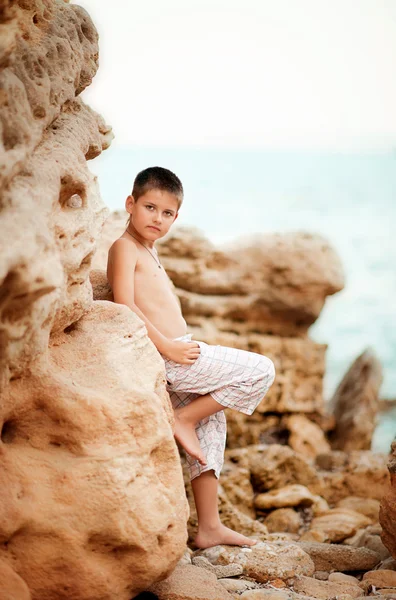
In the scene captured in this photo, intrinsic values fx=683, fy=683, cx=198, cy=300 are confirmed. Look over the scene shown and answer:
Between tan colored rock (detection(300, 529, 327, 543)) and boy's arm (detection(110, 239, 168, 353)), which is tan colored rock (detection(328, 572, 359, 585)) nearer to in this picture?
tan colored rock (detection(300, 529, 327, 543))

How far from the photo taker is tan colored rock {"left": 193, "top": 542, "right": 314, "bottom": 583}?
10.3 feet

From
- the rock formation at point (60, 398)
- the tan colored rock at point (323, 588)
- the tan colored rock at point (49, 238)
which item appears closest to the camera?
the tan colored rock at point (49, 238)

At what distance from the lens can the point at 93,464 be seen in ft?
7.64

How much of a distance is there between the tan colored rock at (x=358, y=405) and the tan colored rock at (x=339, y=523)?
7.56 ft

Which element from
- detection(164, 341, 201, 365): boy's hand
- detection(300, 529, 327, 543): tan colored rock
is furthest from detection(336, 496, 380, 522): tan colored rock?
detection(164, 341, 201, 365): boy's hand

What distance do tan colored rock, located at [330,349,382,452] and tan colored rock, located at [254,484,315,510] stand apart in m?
2.45

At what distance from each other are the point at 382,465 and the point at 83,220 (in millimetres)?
4126

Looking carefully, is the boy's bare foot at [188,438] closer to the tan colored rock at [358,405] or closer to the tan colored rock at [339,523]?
the tan colored rock at [339,523]

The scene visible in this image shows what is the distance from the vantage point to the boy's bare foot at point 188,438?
3283 mm

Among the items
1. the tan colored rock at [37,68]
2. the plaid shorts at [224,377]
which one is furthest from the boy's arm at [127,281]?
the tan colored rock at [37,68]

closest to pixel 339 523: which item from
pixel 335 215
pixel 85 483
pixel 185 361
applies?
pixel 185 361

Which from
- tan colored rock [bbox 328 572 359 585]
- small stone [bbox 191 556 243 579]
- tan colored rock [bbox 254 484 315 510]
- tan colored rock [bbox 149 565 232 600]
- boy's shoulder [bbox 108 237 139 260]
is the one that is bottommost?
tan colored rock [bbox 149 565 232 600]

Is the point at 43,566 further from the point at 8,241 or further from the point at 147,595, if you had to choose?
the point at 8,241

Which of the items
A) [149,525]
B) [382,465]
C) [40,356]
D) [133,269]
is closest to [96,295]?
[133,269]
